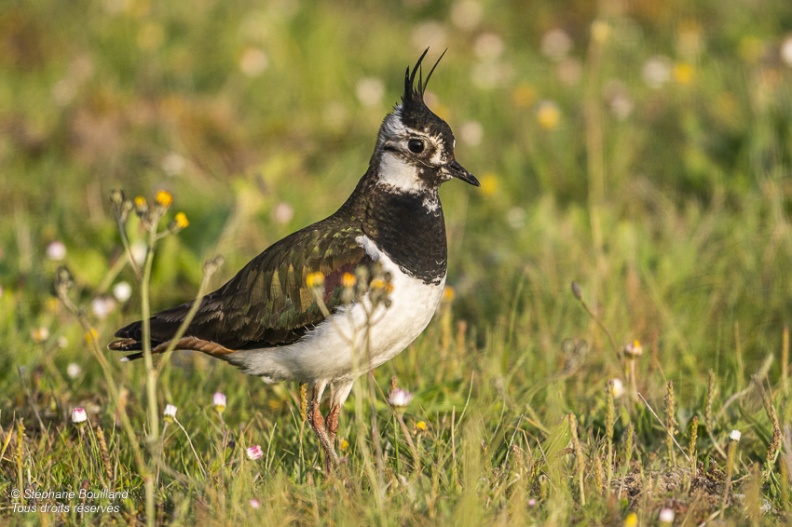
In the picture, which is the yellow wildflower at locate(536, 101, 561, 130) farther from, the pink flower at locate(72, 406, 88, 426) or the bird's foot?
the pink flower at locate(72, 406, 88, 426)

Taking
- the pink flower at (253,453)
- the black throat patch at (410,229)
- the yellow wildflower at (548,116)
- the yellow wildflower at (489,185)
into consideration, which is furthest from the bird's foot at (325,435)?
the yellow wildflower at (548,116)

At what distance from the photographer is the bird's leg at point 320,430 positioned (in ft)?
14.2

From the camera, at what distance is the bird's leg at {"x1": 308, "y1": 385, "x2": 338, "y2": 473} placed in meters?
4.34

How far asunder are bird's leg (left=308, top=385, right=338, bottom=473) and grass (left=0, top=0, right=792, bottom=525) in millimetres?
68

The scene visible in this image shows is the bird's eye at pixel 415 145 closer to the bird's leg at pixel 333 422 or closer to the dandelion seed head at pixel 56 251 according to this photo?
the bird's leg at pixel 333 422

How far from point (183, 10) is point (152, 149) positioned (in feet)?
7.95

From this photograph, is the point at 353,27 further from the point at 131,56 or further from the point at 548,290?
the point at 548,290

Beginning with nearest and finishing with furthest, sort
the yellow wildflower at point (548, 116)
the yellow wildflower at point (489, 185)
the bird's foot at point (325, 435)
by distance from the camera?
the bird's foot at point (325, 435)
the yellow wildflower at point (489, 185)
the yellow wildflower at point (548, 116)

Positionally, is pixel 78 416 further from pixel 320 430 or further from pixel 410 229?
pixel 410 229

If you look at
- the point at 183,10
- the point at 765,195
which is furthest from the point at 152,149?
the point at 765,195

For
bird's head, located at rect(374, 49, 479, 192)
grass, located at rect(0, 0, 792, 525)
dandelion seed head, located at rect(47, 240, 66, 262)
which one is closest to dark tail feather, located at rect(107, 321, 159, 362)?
grass, located at rect(0, 0, 792, 525)

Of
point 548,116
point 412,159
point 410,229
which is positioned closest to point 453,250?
point 548,116

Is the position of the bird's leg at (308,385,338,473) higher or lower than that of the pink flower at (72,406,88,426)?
lower

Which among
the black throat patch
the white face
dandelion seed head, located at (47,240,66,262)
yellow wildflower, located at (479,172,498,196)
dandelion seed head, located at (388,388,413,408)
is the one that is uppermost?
the white face
